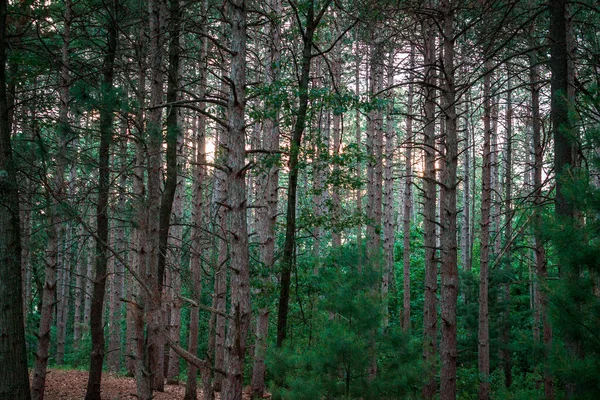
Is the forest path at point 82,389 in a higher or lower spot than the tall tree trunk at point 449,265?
lower

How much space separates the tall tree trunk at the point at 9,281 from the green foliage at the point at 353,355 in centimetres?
338

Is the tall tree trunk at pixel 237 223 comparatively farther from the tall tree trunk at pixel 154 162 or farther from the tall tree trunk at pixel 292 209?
the tall tree trunk at pixel 292 209

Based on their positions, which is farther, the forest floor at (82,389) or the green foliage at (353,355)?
the forest floor at (82,389)

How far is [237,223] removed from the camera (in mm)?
6180

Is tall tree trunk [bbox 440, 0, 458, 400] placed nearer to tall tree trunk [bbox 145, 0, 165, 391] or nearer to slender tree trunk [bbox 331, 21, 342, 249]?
slender tree trunk [bbox 331, 21, 342, 249]

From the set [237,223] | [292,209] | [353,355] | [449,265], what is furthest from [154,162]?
[449,265]

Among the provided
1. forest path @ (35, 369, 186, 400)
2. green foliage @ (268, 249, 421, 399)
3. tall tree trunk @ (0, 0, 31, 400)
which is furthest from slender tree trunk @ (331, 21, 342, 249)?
forest path @ (35, 369, 186, 400)

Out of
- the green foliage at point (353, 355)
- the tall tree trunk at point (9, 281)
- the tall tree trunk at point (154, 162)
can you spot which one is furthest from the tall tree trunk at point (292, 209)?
the tall tree trunk at point (9, 281)

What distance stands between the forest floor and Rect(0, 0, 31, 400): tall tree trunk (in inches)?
138

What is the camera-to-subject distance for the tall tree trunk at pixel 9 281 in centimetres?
667

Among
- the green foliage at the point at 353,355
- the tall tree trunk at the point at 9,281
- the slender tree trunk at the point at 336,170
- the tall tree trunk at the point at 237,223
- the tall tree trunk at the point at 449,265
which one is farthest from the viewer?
the slender tree trunk at the point at 336,170

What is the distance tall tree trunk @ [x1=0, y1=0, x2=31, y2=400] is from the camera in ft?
21.9

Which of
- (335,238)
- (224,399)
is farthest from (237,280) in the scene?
(335,238)

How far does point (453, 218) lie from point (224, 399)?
4.05 meters
